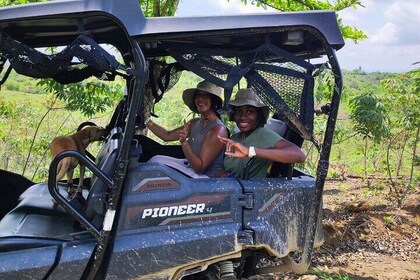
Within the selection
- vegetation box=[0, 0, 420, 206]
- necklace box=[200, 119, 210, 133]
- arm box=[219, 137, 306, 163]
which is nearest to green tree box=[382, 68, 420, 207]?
vegetation box=[0, 0, 420, 206]

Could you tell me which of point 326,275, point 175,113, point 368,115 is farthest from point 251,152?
point 175,113

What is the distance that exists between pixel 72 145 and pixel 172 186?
1388mm

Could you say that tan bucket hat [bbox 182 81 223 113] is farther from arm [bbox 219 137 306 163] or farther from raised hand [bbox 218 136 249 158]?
raised hand [bbox 218 136 249 158]

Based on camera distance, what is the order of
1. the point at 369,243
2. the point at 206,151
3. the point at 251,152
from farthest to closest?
the point at 369,243, the point at 206,151, the point at 251,152

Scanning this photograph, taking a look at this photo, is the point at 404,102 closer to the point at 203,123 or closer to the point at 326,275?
the point at 326,275

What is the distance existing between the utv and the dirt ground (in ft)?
6.13

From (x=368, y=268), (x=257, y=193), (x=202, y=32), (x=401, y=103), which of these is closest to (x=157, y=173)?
(x=257, y=193)

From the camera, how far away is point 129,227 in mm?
2666

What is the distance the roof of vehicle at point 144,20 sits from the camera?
2.49m

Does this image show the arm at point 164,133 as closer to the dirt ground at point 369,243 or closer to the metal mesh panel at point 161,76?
the metal mesh panel at point 161,76

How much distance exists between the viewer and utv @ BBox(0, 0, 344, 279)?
2.57 metres

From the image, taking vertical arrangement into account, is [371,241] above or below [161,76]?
below

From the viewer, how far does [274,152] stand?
9.89 feet

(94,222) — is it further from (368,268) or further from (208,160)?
(368,268)
